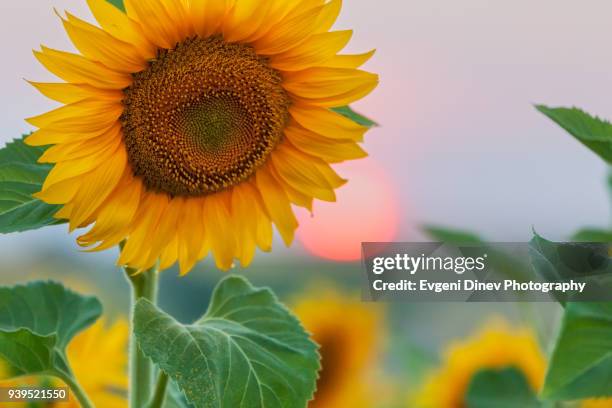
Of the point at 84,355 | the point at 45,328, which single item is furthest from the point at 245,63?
the point at 84,355

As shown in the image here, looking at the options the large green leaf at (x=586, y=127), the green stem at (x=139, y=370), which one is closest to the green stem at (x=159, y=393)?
the green stem at (x=139, y=370)

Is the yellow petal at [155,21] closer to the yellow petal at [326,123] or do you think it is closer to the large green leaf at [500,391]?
the yellow petal at [326,123]

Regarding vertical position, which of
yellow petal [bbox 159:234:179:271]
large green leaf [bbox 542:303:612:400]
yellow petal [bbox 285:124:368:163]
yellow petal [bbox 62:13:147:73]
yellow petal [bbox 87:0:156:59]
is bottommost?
large green leaf [bbox 542:303:612:400]

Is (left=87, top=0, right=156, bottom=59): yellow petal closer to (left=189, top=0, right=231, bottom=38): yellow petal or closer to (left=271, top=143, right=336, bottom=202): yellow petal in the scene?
(left=189, top=0, right=231, bottom=38): yellow petal

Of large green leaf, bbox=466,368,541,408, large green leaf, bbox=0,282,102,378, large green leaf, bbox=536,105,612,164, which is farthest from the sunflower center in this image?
large green leaf, bbox=466,368,541,408

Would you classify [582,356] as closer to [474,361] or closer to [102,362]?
[102,362]

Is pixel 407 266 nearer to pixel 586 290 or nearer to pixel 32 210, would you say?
pixel 586 290

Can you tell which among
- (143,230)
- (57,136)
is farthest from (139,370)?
(57,136)
